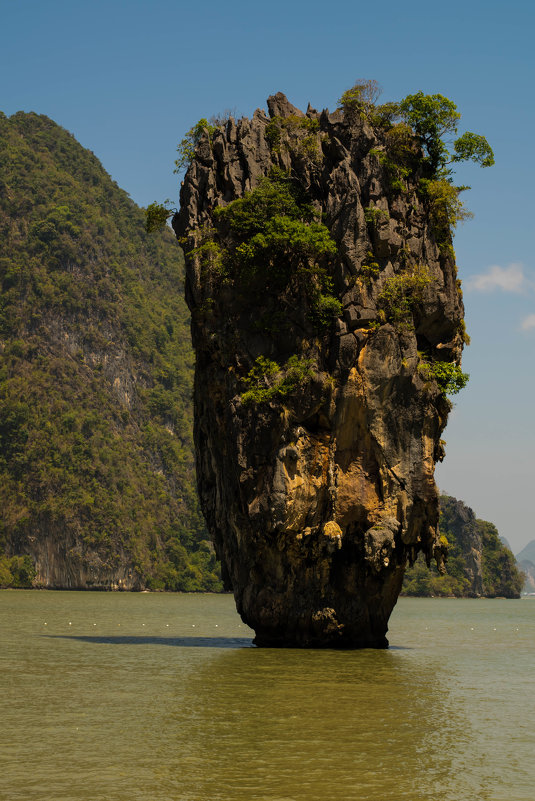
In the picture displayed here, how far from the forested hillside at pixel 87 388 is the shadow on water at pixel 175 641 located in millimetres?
67186

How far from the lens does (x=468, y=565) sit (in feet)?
399

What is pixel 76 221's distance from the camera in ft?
452

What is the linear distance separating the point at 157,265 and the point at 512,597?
7866 cm

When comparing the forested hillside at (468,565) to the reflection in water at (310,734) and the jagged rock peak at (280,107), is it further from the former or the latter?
the reflection in water at (310,734)

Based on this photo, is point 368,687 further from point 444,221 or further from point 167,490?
point 167,490

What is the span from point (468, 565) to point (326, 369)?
102569 mm

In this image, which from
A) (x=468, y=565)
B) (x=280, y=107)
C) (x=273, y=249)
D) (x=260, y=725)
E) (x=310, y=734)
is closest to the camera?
(x=310, y=734)

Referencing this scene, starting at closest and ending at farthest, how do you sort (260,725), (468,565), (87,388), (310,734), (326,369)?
(310,734)
(260,725)
(326,369)
(87,388)
(468,565)

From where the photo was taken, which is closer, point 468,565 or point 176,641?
point 176,641

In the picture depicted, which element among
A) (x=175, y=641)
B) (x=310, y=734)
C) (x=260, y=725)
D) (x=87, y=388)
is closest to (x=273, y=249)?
(x=175, y=641)

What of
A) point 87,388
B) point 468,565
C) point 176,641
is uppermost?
point 87,388

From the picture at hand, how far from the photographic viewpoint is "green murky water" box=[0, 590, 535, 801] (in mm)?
10531

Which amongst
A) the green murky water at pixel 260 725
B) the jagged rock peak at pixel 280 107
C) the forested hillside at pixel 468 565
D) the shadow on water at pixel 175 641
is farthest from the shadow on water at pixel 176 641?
the forested hillside at pixel 468 565

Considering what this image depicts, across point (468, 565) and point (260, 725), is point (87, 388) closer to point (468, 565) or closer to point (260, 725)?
point (468, 565)
